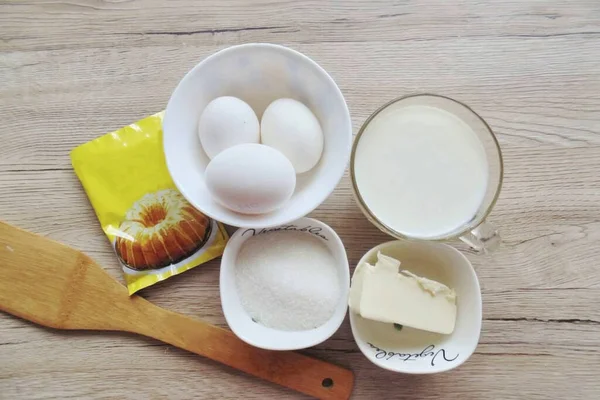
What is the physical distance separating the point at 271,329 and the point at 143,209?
0.27 m

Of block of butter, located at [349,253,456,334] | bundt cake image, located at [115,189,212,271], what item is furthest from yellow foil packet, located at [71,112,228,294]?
block of butter, located at [349,253,456,334]

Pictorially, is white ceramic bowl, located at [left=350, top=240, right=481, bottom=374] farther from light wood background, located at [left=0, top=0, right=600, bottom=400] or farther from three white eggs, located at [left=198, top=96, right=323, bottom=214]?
three white eggs, located at [left=198, top=96, right=323, bottom=214]

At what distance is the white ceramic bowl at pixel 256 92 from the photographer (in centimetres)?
74

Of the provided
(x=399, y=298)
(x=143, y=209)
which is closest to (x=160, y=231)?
(x=143, y=209)

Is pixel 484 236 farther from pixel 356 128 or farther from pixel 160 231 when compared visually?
pixel 160 231

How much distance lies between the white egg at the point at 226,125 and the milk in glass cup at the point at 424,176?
5.7 inches

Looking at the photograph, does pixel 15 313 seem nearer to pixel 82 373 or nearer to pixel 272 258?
pixel 82 373

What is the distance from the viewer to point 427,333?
0.81 m

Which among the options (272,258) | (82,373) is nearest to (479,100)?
(272,258)

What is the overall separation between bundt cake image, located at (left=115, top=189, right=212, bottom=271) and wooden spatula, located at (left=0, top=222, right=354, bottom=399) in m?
0.06

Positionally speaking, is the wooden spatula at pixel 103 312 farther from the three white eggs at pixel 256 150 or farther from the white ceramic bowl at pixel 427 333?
the three white eggs at pixel 256 150

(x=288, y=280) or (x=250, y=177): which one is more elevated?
(x=250, y=177)

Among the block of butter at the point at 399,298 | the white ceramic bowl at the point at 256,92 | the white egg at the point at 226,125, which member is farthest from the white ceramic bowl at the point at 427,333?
the white egg at the point at 226,125

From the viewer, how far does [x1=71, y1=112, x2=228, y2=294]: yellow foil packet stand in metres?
0.85
